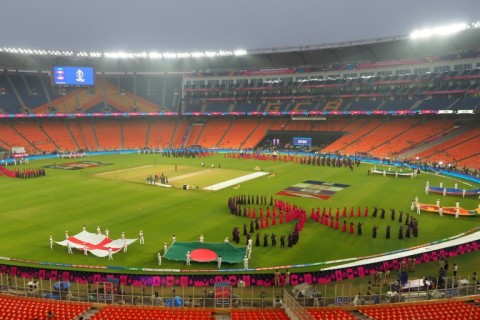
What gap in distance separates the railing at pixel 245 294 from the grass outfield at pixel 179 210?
305cm

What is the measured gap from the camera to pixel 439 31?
201 ft

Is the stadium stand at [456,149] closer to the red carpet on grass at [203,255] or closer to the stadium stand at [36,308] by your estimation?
the red carpet on grass at [203,255]

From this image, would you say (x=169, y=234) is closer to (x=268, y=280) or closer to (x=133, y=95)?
(x=268, y=280)

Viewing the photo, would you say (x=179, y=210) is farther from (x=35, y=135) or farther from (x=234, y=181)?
(x=35, y=135)

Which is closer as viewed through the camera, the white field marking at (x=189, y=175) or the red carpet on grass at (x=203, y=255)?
the red carpet on grass at (x=203, y=255)

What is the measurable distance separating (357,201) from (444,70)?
1945 inches

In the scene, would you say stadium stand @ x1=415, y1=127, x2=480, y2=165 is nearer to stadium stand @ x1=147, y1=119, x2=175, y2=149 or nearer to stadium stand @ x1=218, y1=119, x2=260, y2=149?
stadium stand @ x1=218, y1=119, x2=260, y2=149

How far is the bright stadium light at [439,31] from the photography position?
5906cm

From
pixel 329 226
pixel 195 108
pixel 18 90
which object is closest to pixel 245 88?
pixel 195 108

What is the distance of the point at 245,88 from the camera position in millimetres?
90062

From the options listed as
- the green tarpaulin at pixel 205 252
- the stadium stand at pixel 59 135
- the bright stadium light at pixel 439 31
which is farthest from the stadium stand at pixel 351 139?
the green tarpaulin at pixel 205 252

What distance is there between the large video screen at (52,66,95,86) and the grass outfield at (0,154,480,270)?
84.1 ft

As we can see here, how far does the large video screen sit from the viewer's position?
6994 centimetres

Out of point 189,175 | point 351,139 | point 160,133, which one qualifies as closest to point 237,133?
point 160,133
